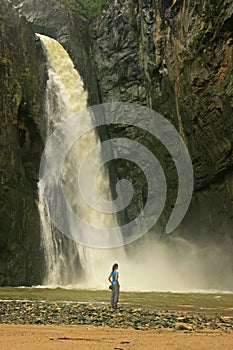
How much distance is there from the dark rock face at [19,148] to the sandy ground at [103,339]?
49.7 feet

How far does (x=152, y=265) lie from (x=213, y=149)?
9.01 meters

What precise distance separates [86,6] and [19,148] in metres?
20.1

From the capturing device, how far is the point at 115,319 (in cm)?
931

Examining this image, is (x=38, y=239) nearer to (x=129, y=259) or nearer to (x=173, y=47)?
(x=129, y=259)

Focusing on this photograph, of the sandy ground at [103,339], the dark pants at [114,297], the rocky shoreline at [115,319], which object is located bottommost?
the sandy ground at [103,339]

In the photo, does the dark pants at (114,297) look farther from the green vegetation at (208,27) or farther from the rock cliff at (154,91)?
the green vegetation at (208,27)

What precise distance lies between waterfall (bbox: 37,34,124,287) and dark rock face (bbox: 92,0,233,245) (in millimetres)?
2447

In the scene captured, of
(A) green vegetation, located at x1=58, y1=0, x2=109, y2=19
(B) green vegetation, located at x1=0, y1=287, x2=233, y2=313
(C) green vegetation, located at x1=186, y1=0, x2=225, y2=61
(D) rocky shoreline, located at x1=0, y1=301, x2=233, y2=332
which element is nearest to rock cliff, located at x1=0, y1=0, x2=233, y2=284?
(C) green vegetation, located at x1=186, y1=0, x2=225, y2=61

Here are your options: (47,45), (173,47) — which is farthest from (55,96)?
(173,47)

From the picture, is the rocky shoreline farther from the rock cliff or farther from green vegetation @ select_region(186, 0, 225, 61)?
green vegetation @ select_region(186, 0, 225, 61)

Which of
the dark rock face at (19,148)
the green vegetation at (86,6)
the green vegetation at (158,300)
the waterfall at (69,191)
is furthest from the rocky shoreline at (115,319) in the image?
the green vegetation at (86,6)

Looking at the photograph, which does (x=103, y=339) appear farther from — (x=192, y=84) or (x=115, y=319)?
(x=192, y=84)

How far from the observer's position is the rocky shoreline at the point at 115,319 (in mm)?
8336

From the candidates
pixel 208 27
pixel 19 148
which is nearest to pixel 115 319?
pixel 208 27
